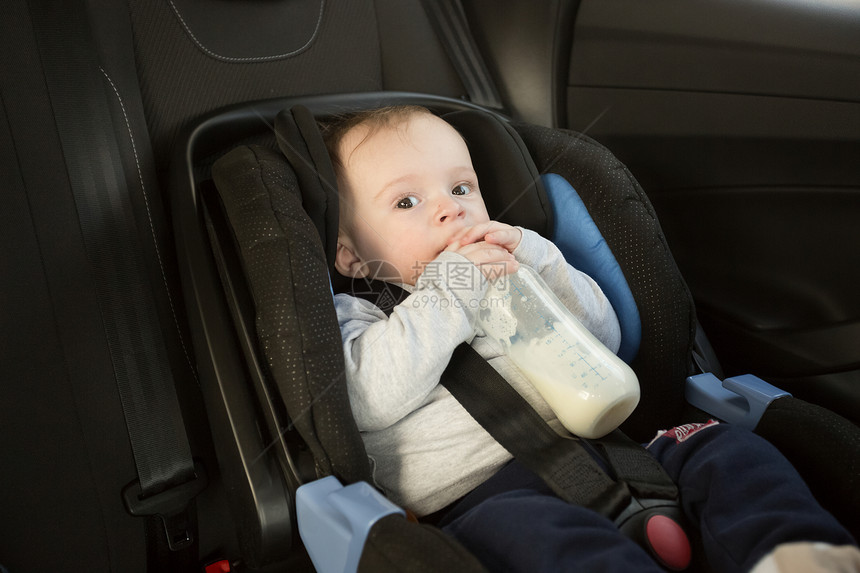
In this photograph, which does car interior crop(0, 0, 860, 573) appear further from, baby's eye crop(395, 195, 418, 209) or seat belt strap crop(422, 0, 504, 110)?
baby's eye crop(395, 195, 418, 209)

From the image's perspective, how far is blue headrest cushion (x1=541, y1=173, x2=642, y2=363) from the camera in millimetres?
1081

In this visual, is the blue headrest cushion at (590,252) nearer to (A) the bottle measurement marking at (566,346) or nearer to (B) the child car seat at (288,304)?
(B) the child car seat at (288,304)

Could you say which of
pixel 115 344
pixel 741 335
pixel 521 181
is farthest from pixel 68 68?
pixel 741 335

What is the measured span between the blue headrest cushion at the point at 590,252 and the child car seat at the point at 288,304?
0.06 ft

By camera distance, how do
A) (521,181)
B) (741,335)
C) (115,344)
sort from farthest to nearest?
(741,335) < (521,181) < (115,344)

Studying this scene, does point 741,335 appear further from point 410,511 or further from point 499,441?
point 410,511

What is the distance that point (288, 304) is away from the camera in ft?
2.69

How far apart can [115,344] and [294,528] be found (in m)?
0.43

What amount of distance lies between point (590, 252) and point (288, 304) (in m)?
0.56

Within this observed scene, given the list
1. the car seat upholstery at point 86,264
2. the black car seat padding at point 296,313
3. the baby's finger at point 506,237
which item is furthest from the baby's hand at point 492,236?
the car seat upholstery at point 86,264

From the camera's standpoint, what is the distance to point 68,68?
969 mm

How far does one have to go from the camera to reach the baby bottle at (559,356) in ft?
2.86

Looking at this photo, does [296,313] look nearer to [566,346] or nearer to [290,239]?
[290,239]

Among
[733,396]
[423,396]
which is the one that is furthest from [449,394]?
[733,396]
